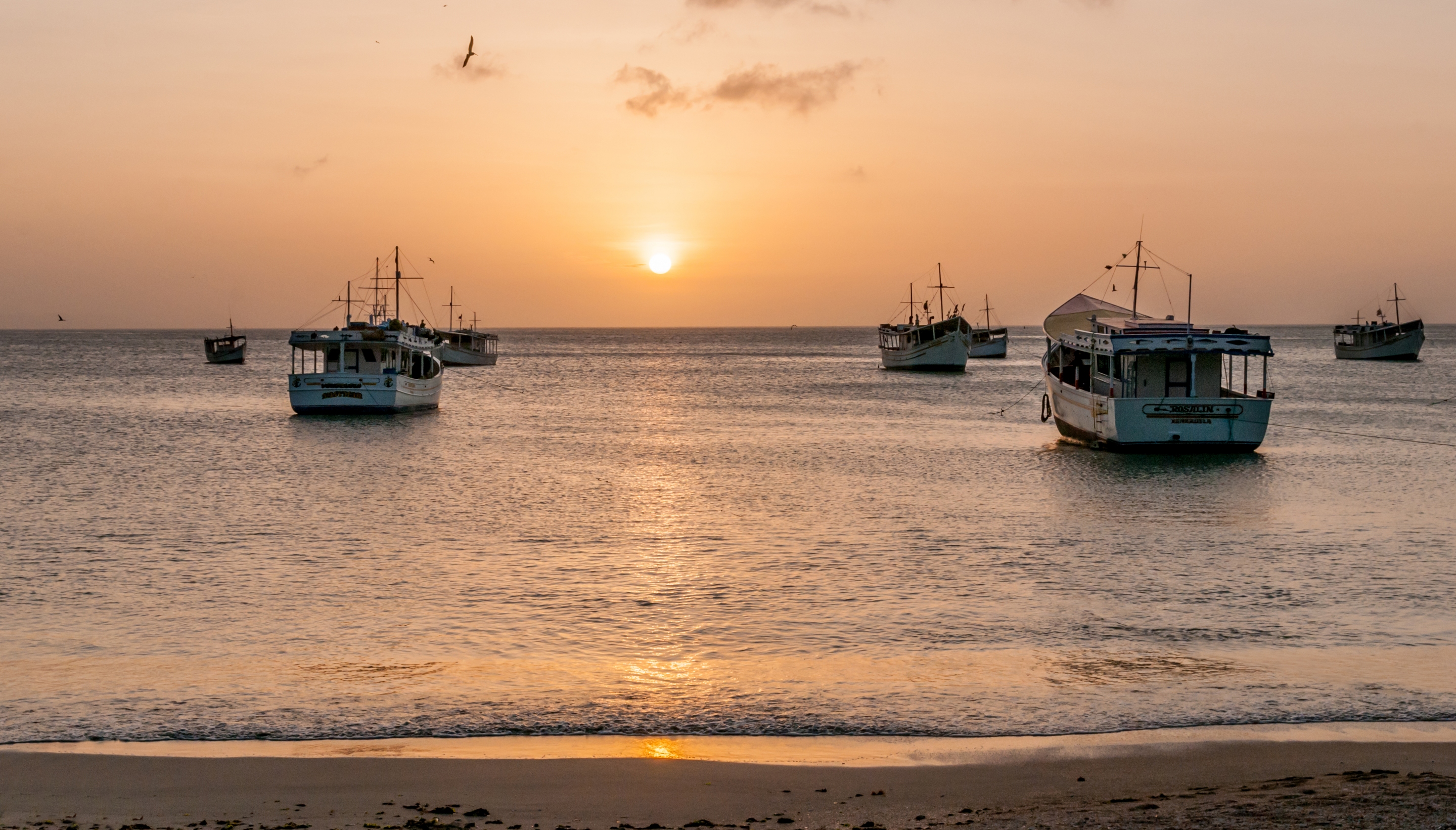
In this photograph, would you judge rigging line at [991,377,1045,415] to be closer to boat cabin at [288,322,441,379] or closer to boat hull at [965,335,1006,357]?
boat cabin at [288,322,441,379]

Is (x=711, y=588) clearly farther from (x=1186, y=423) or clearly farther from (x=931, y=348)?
(x=931, y=348)

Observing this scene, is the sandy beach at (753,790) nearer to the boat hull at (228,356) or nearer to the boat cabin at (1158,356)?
the boat cabin at (1158,356)

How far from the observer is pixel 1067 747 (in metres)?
10.7

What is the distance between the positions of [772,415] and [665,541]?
3856 centimetres

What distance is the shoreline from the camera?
410 inches

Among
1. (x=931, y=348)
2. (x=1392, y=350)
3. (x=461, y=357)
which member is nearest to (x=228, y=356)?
(x=461, y=357)

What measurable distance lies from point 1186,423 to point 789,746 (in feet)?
98.3

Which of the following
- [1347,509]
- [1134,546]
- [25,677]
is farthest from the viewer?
[1347,509]

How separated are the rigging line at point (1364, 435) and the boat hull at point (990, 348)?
315 feet

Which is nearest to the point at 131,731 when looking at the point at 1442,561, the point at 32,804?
the point at 32,804

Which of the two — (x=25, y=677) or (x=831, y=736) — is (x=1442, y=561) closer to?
(x=831, y=736)

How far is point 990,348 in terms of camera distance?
15075 cm

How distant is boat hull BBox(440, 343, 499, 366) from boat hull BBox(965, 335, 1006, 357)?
57.0 meters

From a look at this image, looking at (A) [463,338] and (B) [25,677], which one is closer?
(B) [25,677]
